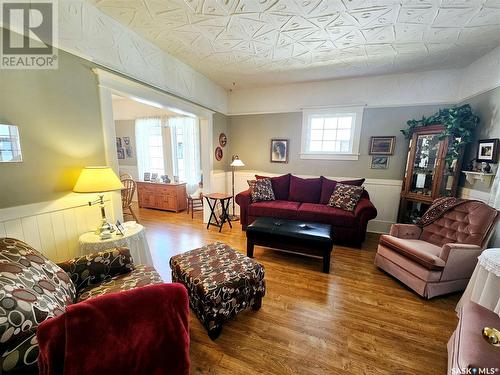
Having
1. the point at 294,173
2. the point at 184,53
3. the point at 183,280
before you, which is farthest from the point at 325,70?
the point at 183,280

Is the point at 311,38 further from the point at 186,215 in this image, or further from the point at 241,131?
the point at 186,215

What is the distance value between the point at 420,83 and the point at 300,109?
192 centimetres

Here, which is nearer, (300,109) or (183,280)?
(183,280)

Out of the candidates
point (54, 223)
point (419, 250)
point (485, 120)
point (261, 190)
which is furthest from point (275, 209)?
point (485, 120)

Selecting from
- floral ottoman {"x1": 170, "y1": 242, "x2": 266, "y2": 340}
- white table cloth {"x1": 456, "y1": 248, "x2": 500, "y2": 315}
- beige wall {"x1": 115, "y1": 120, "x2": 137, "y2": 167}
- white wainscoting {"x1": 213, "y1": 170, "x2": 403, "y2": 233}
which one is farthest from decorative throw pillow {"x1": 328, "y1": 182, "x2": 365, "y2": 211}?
beige wall {"x1": 115, "y1": 120, "x2": 137, "y2": 167}

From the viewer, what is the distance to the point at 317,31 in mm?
2230

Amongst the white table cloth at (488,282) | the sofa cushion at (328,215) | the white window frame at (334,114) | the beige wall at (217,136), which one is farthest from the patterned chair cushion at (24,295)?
the white window frame at (334,114)

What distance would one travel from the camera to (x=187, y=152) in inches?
201

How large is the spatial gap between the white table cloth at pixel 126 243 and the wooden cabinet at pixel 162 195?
270cm

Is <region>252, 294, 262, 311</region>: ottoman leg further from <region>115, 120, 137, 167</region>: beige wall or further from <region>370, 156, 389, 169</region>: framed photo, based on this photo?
<region>115, 120, 137, 167</region>: beige wall

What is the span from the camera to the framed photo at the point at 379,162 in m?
3.66

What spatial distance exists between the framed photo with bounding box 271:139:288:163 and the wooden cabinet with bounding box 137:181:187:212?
7.58ft

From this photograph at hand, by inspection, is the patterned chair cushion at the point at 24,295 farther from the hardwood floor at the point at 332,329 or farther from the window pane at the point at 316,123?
the window pane at the point at 316,123

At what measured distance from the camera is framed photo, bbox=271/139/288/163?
4.27 m
